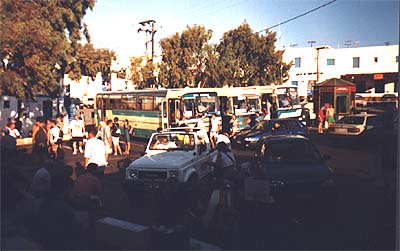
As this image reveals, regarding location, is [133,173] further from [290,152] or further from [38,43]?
[38,43]

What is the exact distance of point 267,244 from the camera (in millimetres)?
6191

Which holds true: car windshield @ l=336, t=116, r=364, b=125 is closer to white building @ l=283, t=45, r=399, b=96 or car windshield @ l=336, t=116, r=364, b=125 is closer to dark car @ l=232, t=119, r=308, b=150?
dark car @ l=232, t=119, r=308, b=150

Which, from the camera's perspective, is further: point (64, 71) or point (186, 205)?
point (64, 71)

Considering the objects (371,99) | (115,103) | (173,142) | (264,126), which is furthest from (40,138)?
(371,99)

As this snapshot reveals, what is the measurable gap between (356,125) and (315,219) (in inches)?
452

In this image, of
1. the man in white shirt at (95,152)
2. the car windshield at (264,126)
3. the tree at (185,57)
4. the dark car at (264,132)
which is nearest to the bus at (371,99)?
the tree at (185,57)

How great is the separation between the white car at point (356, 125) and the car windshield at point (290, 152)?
9.28 m

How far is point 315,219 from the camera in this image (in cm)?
720

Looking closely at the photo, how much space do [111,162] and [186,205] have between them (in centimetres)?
736

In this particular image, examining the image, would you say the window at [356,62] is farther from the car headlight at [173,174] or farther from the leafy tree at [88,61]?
the car headlight at [173,174]

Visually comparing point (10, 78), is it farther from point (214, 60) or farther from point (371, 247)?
point (214, 60)

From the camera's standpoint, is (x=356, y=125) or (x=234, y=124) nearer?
(x=356, y=125)

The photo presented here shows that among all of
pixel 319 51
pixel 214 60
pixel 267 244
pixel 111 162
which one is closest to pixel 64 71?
pixel 111 162

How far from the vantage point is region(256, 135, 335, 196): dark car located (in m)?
7.52
